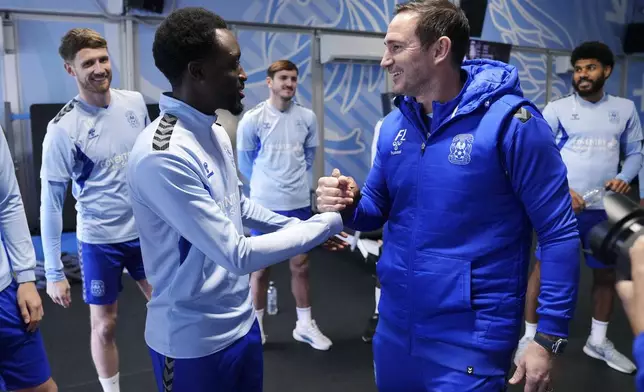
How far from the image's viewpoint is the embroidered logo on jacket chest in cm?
140

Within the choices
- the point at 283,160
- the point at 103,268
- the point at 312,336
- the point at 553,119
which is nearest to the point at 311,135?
the point at 283,160

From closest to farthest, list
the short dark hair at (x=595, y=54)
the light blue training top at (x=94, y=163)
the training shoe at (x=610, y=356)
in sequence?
the light blue training top at (x=94, y=163) < the training shoe at (x=610, y=356) < the short dark hair at (x=595, y=54)

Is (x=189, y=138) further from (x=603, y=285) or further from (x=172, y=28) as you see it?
(x=603, y=285)

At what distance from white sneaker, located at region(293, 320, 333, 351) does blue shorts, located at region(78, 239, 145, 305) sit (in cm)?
131

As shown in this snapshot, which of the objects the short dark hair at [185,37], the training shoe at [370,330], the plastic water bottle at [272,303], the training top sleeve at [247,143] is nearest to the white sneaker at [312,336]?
the training shoe at [370,330]

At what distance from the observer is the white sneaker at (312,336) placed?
3.27 metres

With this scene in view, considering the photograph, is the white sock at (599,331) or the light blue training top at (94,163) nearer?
the light blue training top at (94,163)

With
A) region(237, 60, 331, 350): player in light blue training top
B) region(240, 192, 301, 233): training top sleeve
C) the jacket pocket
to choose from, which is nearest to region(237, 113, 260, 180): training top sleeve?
region(237, 60, 331, 350): player in light blue training top

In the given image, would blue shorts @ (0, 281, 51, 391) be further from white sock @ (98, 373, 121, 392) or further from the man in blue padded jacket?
white sock @ (98, 373, 121, 392)

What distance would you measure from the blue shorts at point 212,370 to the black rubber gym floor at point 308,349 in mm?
1394

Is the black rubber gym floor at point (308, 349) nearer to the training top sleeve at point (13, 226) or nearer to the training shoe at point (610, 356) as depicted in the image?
the training shoe at point (610, 356)

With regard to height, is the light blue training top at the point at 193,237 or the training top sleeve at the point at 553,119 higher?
the training top sleeve at the point at 553,119

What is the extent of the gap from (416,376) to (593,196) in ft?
6.71

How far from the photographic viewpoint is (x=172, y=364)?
1370 millimetres
